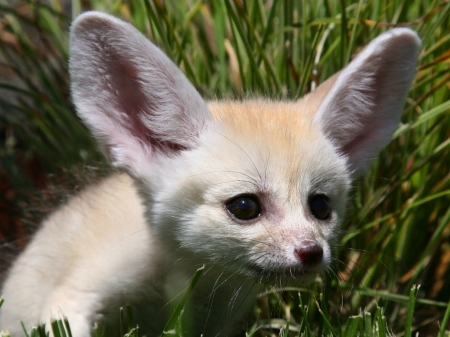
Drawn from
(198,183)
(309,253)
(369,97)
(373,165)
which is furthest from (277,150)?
(373,165)

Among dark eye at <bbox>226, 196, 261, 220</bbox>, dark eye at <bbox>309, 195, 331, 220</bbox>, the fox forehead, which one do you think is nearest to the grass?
dark eye at <bbox>309, 195, 331, 220</bbox>

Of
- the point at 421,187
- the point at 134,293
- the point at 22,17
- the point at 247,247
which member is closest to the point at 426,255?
the point at 421,187

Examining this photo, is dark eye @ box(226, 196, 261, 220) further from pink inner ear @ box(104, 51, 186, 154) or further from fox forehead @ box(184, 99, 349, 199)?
pink inner ear @ box(104, 51, 186, 154)

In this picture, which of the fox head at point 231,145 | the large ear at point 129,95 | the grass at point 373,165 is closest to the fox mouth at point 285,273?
the fox head at point 231,145

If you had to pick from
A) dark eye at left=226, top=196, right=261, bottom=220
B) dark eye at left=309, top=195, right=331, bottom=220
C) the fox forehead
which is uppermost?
the fox forehead

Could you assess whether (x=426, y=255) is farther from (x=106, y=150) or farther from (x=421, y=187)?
(x=106, y=150)

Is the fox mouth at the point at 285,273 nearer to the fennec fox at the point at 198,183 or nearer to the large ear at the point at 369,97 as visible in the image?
the fennec fox at the point at 198,183
